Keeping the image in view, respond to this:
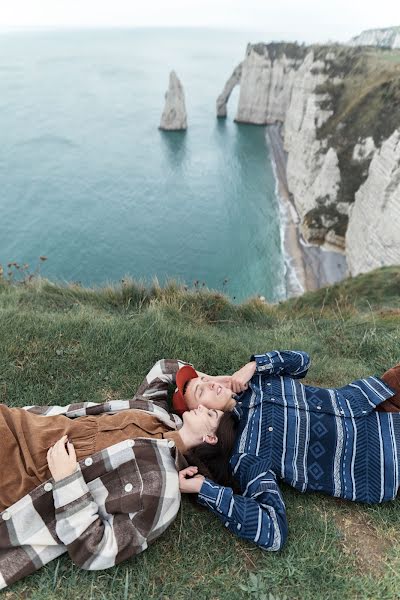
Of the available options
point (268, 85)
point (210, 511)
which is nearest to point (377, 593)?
point (210, 511)

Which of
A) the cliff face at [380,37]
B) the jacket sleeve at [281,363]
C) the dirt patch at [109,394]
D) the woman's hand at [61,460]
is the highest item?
the cliff face at [380,37]

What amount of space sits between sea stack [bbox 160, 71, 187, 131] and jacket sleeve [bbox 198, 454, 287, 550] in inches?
2167

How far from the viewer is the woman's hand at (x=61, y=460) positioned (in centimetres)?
252

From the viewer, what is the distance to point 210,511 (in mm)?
2896

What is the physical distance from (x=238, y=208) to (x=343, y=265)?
1337cm

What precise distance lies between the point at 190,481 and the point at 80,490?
757 millimetres

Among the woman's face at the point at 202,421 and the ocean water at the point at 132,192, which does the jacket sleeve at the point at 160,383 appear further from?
the ocean water at the point at 132,192

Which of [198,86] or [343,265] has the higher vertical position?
[198,86]

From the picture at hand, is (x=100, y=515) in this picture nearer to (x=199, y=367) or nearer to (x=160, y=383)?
(x=160, y=383)

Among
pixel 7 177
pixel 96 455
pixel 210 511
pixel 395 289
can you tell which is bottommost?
pixel 7 177

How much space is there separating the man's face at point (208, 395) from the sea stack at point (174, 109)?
178 ft

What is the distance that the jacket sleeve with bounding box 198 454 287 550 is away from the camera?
254 centimetres

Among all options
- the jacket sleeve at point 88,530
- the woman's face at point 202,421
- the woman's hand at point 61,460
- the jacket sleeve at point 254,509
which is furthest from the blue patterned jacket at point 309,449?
the woman's hand at point 61,460

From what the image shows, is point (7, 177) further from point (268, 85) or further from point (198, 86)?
point (198, 86)
